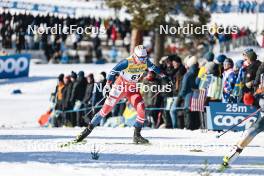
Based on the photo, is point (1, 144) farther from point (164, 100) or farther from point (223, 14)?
point (223, 14)

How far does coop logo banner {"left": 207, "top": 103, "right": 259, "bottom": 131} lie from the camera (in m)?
17.1

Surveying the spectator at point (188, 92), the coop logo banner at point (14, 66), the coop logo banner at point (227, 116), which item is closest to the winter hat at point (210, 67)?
the spectator at point (188, 92)

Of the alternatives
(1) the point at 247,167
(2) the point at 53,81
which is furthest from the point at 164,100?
(2) the point at 53,81

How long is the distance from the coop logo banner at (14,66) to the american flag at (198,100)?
50.0 ft

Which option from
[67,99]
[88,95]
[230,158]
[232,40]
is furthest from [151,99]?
[232,40]

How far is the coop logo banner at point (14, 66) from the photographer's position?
32.3 metres

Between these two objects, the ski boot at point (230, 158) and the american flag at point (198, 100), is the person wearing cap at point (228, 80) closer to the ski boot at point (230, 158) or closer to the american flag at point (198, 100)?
the american flag at point (198, 100)

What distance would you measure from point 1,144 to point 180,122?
5187 millimetres

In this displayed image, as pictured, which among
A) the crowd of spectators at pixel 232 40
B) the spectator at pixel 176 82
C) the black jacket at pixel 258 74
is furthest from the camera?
the crowd of spectators at pixel 232 40

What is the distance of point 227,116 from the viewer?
17219mm

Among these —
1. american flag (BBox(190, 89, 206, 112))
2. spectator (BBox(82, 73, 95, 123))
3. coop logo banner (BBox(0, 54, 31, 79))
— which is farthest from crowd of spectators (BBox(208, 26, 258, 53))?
american flag (BBox(190, 89, 206, 112))

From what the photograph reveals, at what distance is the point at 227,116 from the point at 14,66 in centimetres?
1745

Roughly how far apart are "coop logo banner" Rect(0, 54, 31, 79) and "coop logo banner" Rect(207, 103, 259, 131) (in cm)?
1600

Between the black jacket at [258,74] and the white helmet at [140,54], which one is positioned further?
the black jacket at [258,74]
